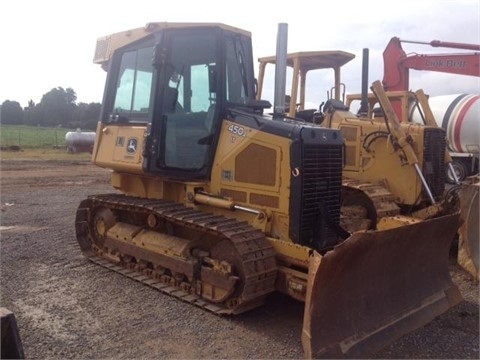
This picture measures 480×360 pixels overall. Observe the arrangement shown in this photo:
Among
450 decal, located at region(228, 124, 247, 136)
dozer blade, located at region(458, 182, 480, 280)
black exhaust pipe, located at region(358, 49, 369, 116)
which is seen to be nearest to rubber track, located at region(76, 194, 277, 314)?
450 decal, located at region(228, 124, 247, 136)

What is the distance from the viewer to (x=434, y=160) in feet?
26.6

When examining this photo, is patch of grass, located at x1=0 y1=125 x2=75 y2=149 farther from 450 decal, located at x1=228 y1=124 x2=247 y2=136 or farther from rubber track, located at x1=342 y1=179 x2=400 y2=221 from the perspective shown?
450 decal, located at x1=228 y1=124 x2=247 y2=136

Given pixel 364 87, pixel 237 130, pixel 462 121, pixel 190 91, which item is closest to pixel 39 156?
pixel 462 121

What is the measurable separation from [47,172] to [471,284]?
16.3m

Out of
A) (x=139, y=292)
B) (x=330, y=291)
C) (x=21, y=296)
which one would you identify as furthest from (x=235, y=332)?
(x=21, y=296)

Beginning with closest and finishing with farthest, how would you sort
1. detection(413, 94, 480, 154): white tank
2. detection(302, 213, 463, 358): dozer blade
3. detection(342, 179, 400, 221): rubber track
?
detection(302, 213, 463, 358): dozer blade
detection(342, 179, 400, 221): rubber track
detection(413, 94, 480, 154): white tank

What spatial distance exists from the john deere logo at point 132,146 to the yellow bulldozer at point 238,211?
0.03 m

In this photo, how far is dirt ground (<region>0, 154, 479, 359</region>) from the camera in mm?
4254

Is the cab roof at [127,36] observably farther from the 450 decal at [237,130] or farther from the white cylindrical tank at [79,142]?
the white cylindrical tank at [79,142]

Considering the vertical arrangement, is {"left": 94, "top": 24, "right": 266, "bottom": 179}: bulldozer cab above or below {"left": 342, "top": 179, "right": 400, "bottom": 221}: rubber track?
above

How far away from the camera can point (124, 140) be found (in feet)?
21.1

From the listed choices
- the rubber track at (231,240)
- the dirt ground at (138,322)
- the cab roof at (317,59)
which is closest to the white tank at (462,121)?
the cab roof at (317,59)

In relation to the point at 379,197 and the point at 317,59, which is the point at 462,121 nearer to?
the point at 317,59

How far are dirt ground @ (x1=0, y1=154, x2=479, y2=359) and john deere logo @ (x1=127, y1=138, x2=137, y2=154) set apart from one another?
1556 millimetres
